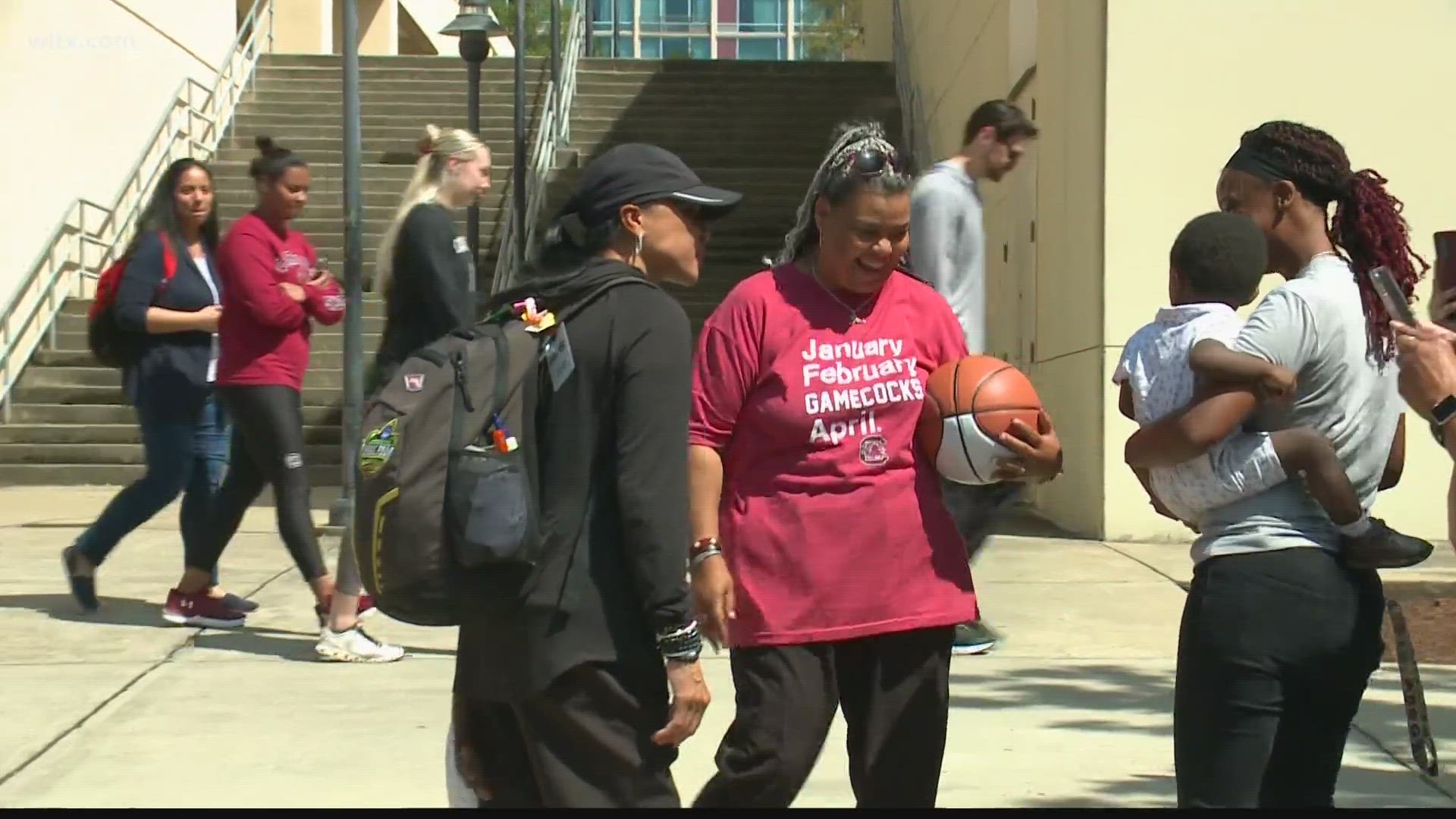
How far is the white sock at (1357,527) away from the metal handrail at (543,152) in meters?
14.2

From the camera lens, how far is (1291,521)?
3.46m

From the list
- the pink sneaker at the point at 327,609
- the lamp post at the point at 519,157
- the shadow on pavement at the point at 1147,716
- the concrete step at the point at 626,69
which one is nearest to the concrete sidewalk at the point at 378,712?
the shadow on pavement at the point at 1147,716

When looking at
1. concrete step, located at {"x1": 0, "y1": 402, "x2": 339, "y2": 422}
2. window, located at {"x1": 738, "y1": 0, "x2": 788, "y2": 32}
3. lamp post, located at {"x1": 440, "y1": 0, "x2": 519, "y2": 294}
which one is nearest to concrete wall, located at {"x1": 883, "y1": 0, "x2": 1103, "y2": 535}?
lamp post, located at {"x1": 440, "y1": 0, "x2": 519, "y2": 294}

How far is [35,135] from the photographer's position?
57.9 feet

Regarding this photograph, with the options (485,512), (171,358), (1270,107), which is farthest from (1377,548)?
(1270,107)

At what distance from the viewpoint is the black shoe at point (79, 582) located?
315 inches

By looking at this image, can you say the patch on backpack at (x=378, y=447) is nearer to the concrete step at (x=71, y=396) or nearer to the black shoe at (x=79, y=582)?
the black shoe at (x=79, y=582)

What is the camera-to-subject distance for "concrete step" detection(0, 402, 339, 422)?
1593 cm

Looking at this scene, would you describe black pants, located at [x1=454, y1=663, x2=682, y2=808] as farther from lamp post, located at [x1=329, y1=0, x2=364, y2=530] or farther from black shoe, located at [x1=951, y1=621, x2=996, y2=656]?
lamp post, located at [x1=329, y1=0, x2=364, y2=530]

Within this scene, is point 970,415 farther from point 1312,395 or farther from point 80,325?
point 80,325

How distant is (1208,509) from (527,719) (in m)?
1.31

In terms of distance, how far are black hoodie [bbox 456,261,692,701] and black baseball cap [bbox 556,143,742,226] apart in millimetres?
156

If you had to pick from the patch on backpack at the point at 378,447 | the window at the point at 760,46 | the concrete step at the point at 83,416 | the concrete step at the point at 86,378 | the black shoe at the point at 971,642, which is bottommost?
the black shoe at the point at 971,642

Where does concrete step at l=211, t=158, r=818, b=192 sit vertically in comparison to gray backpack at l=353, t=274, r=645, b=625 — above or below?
above
